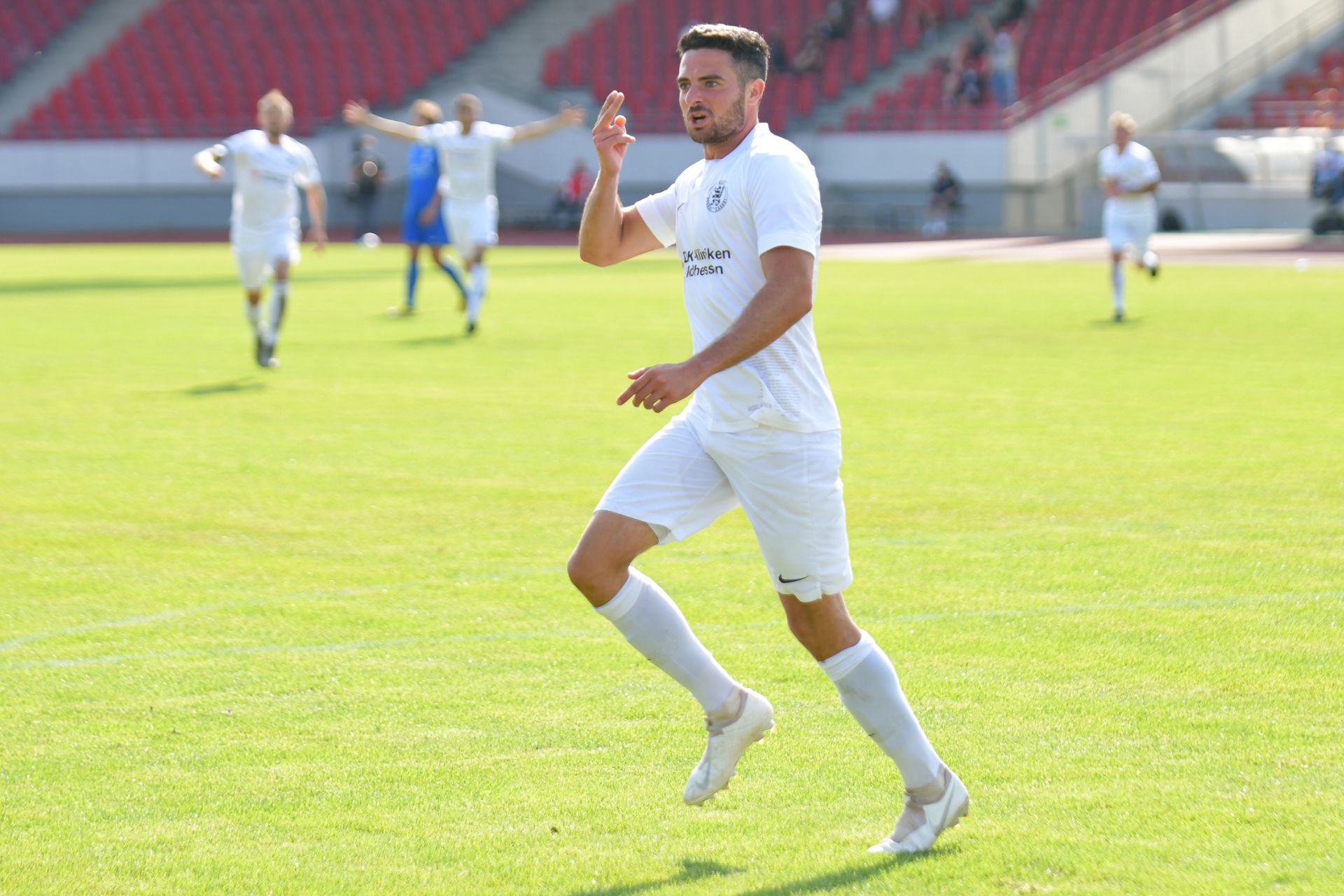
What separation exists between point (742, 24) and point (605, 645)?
1599 inches

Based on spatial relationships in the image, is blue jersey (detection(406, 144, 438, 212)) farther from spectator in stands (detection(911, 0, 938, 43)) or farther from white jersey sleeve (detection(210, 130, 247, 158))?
spectator in stands (detection(911, 0, 938, 43))

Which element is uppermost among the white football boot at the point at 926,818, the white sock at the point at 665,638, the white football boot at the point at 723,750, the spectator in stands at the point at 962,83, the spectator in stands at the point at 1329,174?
the spectator in stands at the point at 962,83

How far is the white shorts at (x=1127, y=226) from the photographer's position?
65.8 ft

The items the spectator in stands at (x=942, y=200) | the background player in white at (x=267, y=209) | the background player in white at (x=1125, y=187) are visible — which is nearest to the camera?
the background player in white at (x=267, y=209)

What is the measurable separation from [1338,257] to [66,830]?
93.3ft

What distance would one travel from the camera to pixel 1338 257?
97.0 ft

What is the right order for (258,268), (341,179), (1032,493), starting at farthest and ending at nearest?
(341,179) → (258,268) → (1032,493)

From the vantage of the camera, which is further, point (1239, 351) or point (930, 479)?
point (1239, 351)

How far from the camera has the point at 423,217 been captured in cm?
2066

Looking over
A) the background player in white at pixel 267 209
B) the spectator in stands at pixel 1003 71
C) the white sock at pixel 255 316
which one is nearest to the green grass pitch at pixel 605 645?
the white sock at pixel 255 316

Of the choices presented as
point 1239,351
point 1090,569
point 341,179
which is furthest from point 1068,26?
point 1090,569

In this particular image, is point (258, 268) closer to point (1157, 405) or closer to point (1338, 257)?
point (1157, 405)

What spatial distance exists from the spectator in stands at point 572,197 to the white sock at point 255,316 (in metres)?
25.7

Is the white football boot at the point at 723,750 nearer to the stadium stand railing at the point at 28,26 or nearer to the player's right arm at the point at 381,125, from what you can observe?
the player's right arm at the point at 381,125
